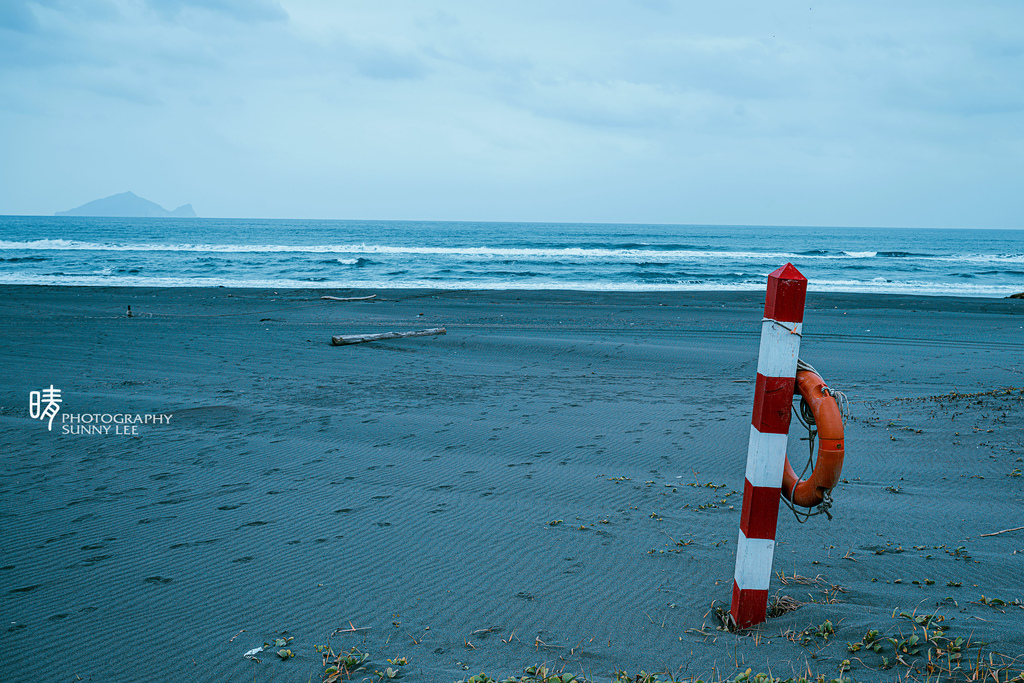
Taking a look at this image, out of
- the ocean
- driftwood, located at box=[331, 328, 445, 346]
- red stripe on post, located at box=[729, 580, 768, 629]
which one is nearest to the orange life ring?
red stripe on post, located at box=[729, 580, 768, 629]

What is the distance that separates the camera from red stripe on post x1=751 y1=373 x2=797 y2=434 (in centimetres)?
262

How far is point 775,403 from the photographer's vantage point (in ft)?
8.64

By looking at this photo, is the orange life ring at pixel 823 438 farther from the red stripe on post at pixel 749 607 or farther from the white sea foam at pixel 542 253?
the white sea foam at pixel 542 253

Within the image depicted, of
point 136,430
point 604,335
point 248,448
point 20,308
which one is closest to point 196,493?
point 248,448

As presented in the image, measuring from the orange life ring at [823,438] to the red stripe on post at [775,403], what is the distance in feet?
0.24

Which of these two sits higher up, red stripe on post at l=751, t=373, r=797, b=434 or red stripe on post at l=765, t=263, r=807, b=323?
red stripe on post at l=765, t=263, r=807, b=323

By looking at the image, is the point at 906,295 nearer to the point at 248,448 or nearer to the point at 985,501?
the point at 985,501

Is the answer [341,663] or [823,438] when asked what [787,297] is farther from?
[341,663]

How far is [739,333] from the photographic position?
1469 centimetres

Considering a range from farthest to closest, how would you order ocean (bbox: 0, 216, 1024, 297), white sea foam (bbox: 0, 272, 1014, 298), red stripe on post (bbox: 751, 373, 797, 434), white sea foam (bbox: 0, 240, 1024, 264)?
white sea foam (bbox: 0, 240, 1024, 264) → ocean (bbox: 0, 216, 1024, 297) → white sea foam (bbox: 0, 272, 1014, 298) → red stripe on post (bbox: 751, 373, 797, 434)

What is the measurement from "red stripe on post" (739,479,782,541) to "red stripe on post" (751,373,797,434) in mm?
288

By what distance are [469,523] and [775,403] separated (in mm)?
2486

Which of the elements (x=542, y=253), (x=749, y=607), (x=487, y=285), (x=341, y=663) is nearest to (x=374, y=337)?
(x=341, y=663)

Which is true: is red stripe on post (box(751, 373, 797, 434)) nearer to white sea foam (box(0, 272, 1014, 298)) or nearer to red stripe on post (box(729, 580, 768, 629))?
red stripe on post (box(729, 580, 768, 629))
